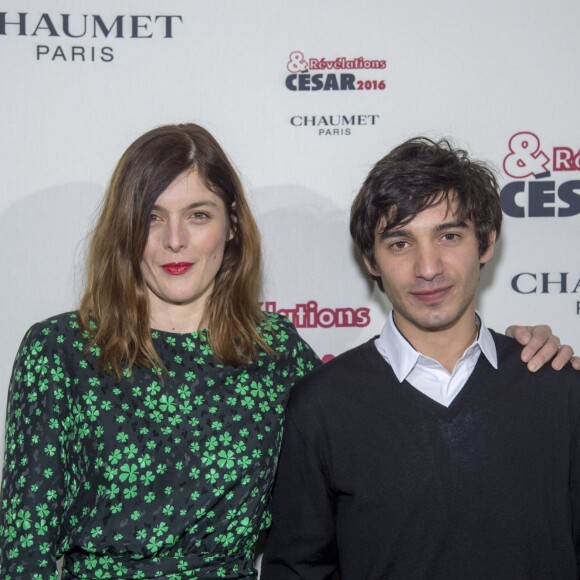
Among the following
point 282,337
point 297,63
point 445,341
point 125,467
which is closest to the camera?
point 125,467

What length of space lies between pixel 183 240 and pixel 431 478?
2.03ft

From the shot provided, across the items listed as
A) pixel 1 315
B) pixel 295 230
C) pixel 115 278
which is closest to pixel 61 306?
pixel 1 315

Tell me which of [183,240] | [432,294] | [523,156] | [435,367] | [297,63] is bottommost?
[435,367]

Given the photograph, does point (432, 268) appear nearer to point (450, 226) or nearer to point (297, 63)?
point (450, 226)

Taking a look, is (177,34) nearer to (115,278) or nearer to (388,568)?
(115,278)

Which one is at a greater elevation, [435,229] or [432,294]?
[435,229]

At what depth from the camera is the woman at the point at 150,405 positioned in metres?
1.47

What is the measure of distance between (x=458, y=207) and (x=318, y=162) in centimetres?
50

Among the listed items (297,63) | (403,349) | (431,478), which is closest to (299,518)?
(431,478)

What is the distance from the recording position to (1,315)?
6.46 feet

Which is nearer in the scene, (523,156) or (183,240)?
(183,240)

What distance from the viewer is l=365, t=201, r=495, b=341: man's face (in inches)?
60.0

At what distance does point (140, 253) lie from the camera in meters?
1.56

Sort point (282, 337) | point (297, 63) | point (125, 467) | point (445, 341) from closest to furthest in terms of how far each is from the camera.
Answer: point (125, 467)
point (445, 341)
point (282, 337)
point (297, 63)
